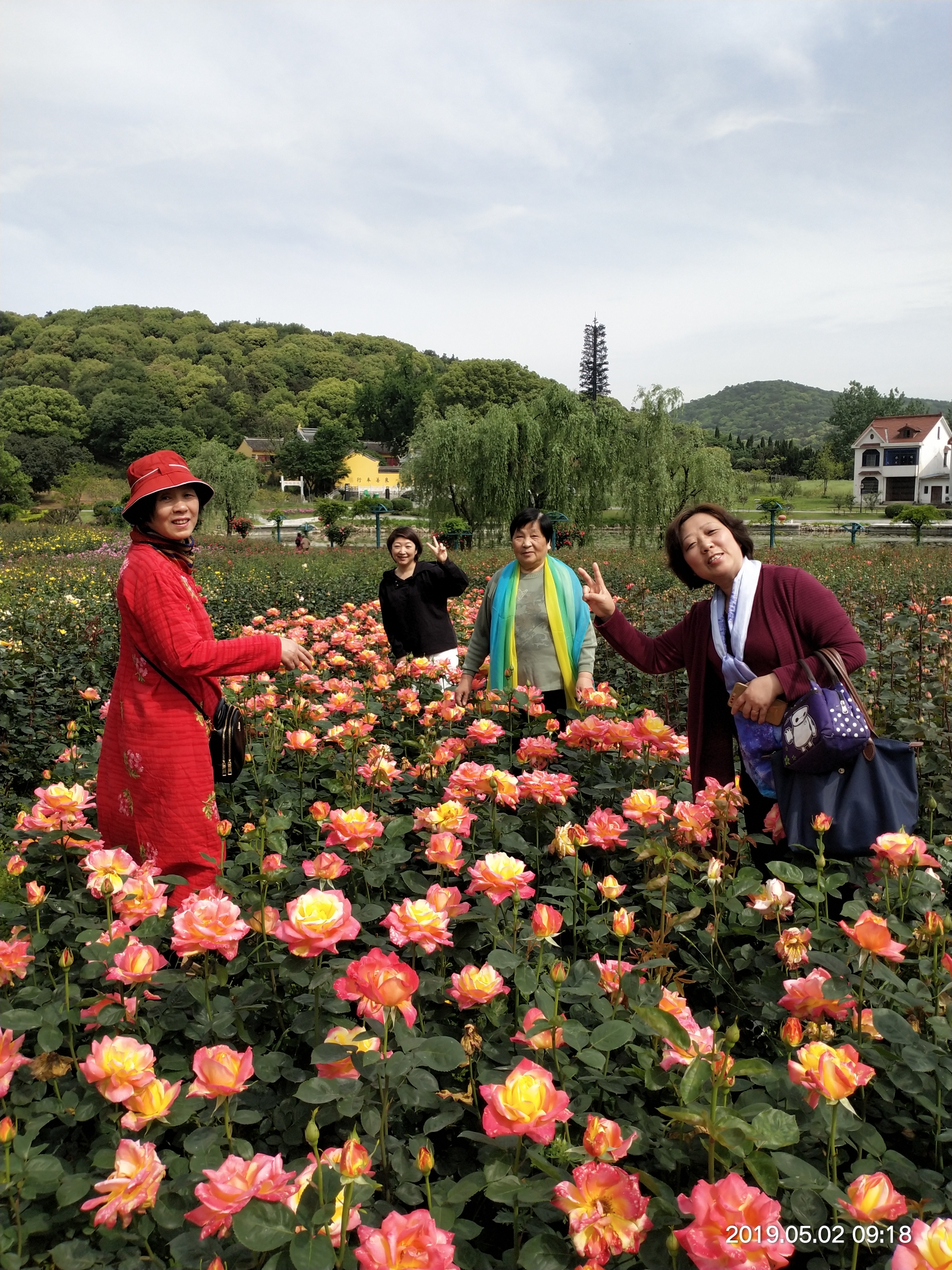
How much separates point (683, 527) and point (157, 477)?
143 cm

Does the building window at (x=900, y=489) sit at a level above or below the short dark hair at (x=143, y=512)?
above

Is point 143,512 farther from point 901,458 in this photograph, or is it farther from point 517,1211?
point 901,458

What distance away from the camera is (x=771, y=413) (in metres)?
183

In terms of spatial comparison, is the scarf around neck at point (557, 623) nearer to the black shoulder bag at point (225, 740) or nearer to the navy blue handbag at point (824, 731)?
the black shoulder bag at point (225, 740)

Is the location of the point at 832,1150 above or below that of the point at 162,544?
below

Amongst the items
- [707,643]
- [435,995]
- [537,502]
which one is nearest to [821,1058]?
[435,995]

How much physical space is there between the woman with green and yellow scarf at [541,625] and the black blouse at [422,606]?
0.93m

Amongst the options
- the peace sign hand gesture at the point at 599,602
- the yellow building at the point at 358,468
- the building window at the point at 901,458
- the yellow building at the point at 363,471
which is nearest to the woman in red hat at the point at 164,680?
the peace sign hand gesture at the point at 599,602

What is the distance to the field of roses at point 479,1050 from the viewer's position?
0.91 meters

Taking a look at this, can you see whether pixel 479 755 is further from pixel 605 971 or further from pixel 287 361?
pixel 287 361

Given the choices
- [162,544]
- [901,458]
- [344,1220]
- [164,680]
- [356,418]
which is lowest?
[344,1220]

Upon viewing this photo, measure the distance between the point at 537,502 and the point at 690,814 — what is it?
21439 mm

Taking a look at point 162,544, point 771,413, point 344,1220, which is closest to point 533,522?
point 162,544

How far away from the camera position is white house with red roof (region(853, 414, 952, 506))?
59.9 m
